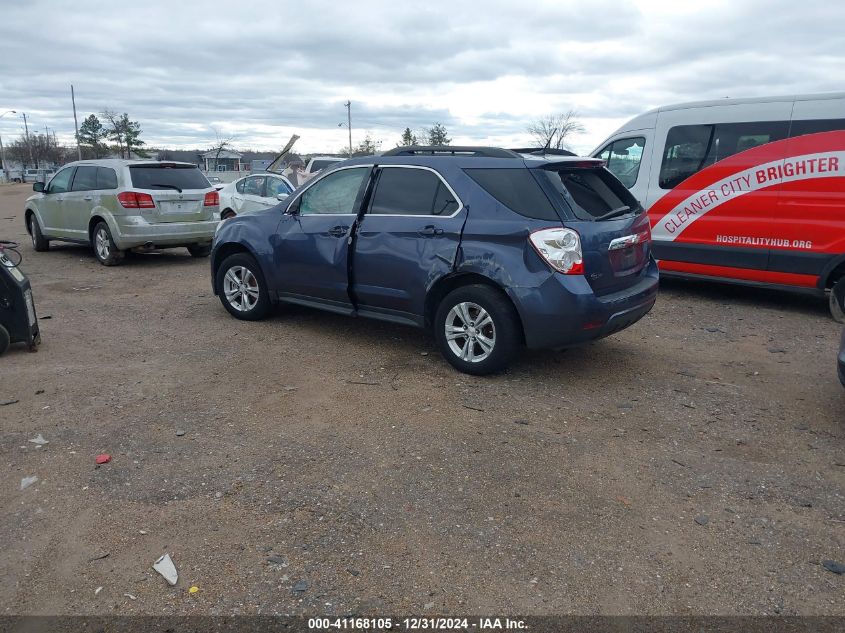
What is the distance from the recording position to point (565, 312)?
4746mm

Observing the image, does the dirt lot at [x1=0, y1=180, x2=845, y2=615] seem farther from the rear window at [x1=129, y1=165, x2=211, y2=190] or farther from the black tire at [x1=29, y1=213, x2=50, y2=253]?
the black tire at [x1=29, y1=213, x2=50, y2=253]

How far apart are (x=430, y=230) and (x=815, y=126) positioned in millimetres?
4710

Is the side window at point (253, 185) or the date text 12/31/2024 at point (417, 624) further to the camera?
the side window at point (253, 185)

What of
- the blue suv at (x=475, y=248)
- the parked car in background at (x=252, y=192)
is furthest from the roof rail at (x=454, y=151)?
the parked car in background at (x=252, y=192)

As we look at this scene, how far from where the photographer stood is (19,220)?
20344mm

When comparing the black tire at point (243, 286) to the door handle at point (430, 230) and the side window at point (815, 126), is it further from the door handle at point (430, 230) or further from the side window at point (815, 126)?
the side window at point (815, 126)

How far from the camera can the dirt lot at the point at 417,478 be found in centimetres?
279

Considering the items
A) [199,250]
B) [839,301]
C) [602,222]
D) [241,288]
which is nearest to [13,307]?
[241,288]

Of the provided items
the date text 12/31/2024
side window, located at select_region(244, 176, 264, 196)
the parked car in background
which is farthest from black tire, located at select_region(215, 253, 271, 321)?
side window, located at select_region(244, 176, 264, 196)

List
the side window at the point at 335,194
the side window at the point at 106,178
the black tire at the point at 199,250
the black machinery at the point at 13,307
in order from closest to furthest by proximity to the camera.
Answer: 1. the black machinery at the point at 13,307
2. the side window at the point at 335,194
3. the side window at the point at 106,178
4. the black tire at the point at 199,250

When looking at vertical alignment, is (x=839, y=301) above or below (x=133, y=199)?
below

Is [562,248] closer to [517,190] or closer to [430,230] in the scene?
[517,190]

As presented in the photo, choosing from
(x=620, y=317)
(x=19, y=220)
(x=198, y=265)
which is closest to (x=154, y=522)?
(x=620, y=317)

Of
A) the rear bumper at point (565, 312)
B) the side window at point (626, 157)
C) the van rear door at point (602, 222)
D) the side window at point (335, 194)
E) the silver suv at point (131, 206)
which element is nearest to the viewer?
the rear bumper at point (565, 312)
